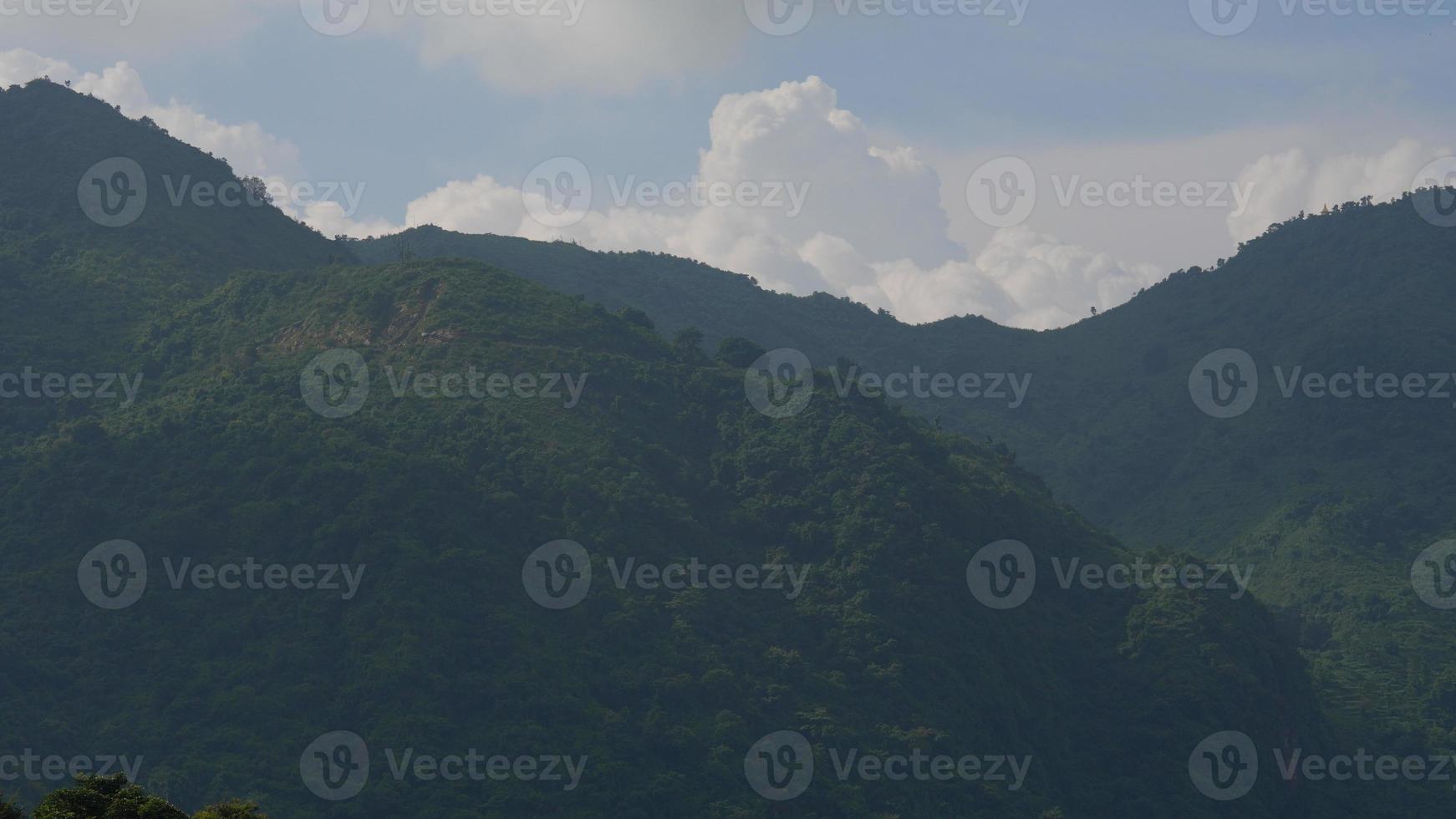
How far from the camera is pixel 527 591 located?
69.8m

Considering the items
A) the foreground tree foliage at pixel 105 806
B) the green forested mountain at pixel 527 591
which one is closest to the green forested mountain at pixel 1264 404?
the green forested mountain at pixel 527 591

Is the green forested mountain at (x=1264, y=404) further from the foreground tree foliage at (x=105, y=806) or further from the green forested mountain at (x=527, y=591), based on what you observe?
the foreground tree foliage at (x=105, y=806)

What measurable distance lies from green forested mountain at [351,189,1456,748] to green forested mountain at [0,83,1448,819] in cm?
365

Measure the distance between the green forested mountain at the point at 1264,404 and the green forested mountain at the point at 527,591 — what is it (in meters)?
3.65

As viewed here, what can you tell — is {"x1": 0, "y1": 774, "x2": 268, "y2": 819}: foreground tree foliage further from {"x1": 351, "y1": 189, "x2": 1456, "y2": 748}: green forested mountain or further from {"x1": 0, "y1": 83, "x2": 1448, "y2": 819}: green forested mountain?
{"x1": 351, "y1": 189, "x2": 1456, "y2": 748}: green forested mountain

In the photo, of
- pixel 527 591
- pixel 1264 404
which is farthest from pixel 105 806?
pixel 1264 404

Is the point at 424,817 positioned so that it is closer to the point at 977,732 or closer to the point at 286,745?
the point at 286,745

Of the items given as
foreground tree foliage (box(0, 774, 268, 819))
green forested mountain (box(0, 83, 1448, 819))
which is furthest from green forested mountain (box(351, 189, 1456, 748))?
foreground tree foliage (box(0, 774, 268, 819))

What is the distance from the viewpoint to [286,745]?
59.3 m

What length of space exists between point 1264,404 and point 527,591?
76.3 metres

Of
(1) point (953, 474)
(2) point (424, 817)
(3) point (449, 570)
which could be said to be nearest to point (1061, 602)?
(1) point (953, 474)

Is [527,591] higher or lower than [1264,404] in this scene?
lower

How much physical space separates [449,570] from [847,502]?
76.2 feet

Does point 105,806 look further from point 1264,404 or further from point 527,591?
point 1264,404
